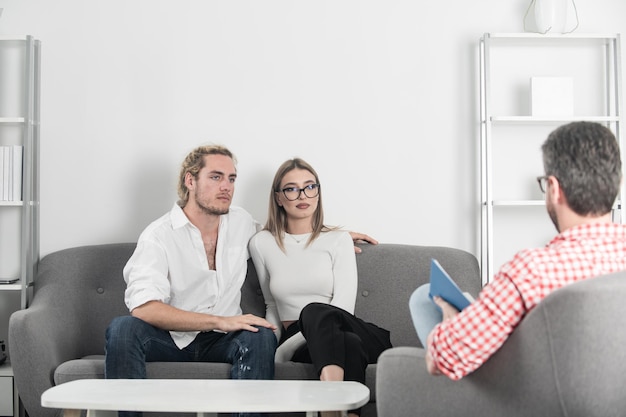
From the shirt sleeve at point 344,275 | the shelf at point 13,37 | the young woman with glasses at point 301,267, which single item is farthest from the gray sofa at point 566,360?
Answer: the shelf at point 13,37

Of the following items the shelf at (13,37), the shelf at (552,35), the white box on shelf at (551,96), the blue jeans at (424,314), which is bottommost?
the blue jeans at (424,314)

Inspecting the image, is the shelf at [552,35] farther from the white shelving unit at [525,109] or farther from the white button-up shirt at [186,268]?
the white button-up shirt at [186,268]

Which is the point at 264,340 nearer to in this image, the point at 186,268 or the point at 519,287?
the point at 186,268

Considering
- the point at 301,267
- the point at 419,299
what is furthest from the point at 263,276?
the point at 419,299

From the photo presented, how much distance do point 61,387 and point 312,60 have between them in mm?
2077

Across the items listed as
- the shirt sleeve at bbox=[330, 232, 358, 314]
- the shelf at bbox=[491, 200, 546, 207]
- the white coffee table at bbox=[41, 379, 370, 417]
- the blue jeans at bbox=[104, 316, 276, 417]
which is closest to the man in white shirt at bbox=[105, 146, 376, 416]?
the blue jeans at bbox=[104, 316, 276, 417]

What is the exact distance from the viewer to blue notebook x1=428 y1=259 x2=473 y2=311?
5.53ft

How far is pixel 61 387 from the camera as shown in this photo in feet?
7.29

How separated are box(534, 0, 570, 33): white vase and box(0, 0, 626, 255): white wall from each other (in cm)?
32

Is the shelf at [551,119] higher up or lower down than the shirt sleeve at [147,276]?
higher up

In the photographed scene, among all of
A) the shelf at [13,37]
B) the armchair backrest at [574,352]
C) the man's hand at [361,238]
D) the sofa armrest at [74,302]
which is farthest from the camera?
the shelf at [13,37]

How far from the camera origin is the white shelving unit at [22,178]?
3424 mm

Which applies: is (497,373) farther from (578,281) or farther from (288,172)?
(288,172)

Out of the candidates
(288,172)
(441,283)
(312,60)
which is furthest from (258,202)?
(441,283)
